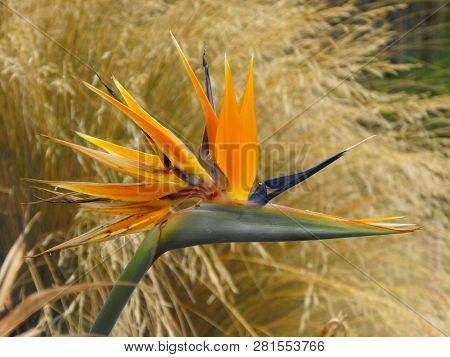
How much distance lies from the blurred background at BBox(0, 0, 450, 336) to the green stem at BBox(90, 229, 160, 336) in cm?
73

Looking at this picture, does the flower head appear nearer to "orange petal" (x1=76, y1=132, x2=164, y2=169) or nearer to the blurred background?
"orange petal" (x1=76, y1=132, x2=164, y2=169)

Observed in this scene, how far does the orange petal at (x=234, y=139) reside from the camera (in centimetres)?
63

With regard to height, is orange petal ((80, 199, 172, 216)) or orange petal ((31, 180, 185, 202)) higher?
orange petal ((31, 180, 185, 202))

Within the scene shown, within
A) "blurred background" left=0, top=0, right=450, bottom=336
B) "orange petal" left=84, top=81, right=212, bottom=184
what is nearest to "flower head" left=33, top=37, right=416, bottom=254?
"orange petal" left=84, top=81, right=212, bottom=184

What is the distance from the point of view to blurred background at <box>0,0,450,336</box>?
4.69ft

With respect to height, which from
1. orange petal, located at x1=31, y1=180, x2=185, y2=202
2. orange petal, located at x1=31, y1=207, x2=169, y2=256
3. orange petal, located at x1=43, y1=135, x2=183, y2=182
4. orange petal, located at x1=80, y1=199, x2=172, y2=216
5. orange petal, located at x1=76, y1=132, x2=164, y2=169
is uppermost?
orange petal, located at x1=76, y1=132, x2=164, y2=169

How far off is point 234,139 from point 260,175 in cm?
99

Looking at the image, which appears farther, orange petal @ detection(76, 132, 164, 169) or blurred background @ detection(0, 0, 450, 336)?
blurred background @ detection(0, 0, 450, 336)

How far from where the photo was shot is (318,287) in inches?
60.9

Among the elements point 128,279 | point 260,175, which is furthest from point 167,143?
point 260,175

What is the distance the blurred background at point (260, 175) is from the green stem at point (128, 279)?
2.40 feet

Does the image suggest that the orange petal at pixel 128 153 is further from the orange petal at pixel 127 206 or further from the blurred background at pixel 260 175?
the blurred background at pixel 260 175

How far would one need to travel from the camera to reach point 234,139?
64 cm
